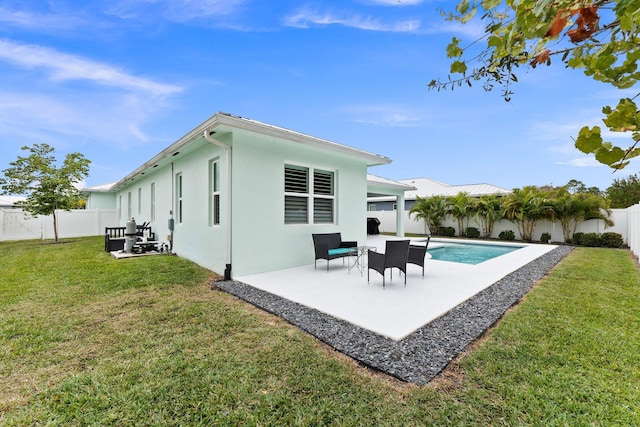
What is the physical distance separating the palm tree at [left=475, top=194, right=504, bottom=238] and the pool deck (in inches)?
387

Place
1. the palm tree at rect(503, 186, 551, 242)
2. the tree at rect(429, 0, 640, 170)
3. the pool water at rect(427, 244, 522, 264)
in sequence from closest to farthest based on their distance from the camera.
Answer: the tree at rect(429, 0, 640, 170), the pool water at rect(427, 244, 522, 264), the palm tree at rect(503, 186, 551, 242)

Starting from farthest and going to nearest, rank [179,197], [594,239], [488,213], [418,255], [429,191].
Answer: [429,191] < [488,213] < [594,239] < [179,197] < [418,255]

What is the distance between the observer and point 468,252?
13172 millimetres

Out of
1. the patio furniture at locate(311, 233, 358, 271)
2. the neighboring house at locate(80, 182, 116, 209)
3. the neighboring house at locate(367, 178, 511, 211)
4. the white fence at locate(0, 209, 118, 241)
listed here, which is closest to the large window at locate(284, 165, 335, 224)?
the patio furniture at locate(311, 233, 358, 271)

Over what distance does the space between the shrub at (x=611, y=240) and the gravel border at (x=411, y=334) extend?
491 inches

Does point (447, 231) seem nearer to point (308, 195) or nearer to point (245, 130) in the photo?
point (308, 195)

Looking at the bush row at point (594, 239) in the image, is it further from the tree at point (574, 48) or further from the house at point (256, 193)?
the tree at point (574, 48)

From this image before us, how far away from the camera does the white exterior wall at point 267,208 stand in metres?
7.19

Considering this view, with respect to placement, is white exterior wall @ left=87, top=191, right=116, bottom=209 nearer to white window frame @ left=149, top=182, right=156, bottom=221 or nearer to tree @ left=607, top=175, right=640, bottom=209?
white window frame @ left=149, top=182, right=156, bottom=221

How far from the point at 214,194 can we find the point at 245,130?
235 centimetres

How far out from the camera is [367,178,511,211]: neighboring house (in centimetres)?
2486

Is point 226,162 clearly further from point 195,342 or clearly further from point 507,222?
point 507,222

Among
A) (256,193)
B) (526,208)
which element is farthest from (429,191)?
(256,193)

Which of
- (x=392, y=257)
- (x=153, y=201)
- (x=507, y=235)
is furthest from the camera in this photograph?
(x=507, y=235)
